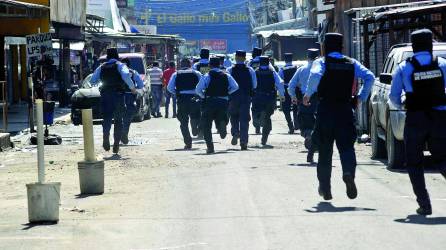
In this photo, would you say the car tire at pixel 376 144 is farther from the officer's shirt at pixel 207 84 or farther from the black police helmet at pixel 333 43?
the black police helmet at pixel 333 43

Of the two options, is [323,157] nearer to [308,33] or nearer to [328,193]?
[328,193]

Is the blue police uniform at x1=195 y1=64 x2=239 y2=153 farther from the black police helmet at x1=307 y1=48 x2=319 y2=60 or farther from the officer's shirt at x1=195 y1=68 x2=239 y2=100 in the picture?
the black police helmet at x1=307 y1=48 x2=319 y2=60

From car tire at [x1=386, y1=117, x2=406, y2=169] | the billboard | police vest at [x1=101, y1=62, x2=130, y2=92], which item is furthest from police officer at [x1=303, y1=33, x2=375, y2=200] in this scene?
the billboard

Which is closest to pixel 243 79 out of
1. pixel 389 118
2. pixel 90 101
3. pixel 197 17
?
pixel 389 118

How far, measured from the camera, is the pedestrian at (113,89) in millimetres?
20281

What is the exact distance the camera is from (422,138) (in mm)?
11227

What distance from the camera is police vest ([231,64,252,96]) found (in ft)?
70.4

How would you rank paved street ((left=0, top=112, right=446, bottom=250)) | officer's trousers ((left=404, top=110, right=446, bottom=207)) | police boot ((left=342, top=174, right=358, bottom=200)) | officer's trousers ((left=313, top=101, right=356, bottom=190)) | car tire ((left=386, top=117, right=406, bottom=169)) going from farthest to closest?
1. car tire ((left=386, top=117, right=406, bottom=169))
2. officer's trousers ((left=313, top=101, right=356, bottom=190))
3. police boot ((left=342, top=174, right=358, bottom=200))
4. officer's trousers ((left=404, top=110, right=446, bottom=207))
5. paved street ((left=0, top=112, right=446, bottom=250))

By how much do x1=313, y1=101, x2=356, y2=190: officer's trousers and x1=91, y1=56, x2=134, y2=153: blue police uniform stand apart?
827 centimetres

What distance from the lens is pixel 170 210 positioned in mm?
11977

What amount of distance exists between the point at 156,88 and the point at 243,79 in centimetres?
1510

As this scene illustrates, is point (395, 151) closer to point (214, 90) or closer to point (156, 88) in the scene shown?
point (214, 90)

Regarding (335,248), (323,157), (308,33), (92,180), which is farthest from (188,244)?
(308,33)

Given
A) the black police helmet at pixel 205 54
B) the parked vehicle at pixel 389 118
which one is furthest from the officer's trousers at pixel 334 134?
the black police helmet at pixel 205 54
